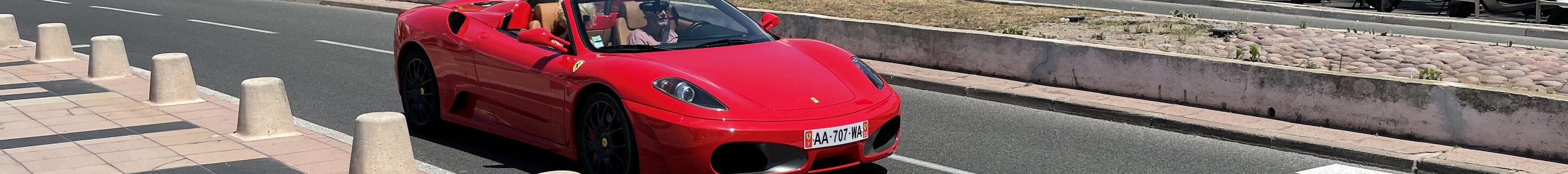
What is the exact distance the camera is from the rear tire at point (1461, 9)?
20.1 meters

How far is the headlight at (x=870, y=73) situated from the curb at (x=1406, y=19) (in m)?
12.0

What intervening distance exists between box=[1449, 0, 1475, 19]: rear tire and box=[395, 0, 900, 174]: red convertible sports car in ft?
49.6

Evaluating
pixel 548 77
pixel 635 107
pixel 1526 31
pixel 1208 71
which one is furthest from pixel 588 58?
pixel 1526 31

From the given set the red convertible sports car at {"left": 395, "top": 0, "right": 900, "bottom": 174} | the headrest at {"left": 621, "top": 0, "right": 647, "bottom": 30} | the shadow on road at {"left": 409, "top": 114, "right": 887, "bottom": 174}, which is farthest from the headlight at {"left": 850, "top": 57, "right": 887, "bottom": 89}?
the headrest at {"left": 621, "top": 0, "right": 647, "bottom": 30}

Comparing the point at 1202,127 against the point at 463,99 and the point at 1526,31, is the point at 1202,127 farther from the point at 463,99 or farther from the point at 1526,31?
the point at 1526,31

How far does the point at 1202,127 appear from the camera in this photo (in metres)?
9.16

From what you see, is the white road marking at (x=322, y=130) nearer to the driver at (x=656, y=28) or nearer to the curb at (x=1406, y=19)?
the driver at (x=656, y=28)

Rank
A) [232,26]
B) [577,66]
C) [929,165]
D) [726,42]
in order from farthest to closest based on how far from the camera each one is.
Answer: [232,26] → [929,165] → [726,42] → [577,66]

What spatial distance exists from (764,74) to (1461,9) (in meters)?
16.4

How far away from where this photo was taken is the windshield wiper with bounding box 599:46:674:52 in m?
7.06

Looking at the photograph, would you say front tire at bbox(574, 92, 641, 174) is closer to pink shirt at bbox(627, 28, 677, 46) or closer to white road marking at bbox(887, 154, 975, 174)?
pink shirt at bbox(627, 28, 677, 46)

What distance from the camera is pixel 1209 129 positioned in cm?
912

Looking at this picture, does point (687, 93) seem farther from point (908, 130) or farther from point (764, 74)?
point (908, 130)

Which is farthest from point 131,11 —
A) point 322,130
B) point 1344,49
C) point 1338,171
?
point 1338,171
